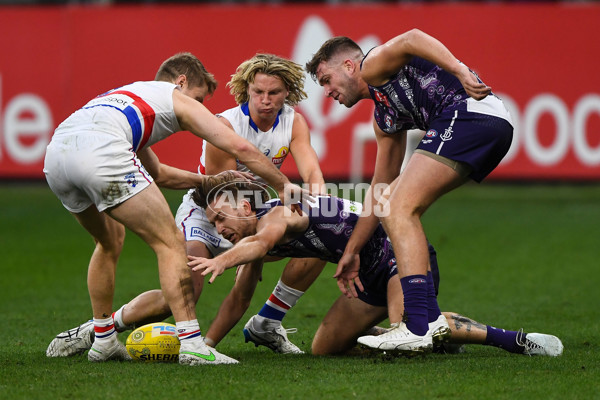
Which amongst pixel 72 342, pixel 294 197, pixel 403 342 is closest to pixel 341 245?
pixel 294 197

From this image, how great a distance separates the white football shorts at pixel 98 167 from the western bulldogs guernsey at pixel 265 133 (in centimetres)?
153

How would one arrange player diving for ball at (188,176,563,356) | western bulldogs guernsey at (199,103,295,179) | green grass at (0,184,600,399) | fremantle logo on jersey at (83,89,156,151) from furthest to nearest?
western bulldogs guernsey at (199,103,295,179)
player diving for ball at (188,176,563,356)
fremantle logo on jersey at (83,89,156,151)
green grass at (0,184,600,399)

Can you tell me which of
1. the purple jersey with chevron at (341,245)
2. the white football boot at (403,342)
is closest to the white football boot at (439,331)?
the white football boot at (403,342)

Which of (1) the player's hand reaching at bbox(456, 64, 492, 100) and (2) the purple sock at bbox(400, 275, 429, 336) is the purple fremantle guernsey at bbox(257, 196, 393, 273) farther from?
(1) the player's hand reaching at bbox(456, 64, 492, 100)

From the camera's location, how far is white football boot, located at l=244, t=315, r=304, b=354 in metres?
6.25

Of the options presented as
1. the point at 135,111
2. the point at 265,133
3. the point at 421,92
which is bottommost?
the point at 265,133

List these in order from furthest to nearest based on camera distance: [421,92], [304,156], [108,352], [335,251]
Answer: [304,156], [335,251], [108,352], [421,92]

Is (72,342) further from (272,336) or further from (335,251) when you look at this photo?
(335,251)

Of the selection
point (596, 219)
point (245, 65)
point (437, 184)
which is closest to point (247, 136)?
point (245, 65)

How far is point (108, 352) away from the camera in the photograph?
5.80m

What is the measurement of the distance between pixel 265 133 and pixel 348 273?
1.46 meters

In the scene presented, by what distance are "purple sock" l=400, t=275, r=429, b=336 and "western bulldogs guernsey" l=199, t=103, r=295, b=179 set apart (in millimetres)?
1952

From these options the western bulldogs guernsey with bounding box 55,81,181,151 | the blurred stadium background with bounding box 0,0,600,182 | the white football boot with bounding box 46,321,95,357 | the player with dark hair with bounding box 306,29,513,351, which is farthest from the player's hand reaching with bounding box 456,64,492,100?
the blurred stadium background with bounding box 0,0,600,182

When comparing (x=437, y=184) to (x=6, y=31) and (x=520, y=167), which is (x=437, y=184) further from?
(x=6, y=31)
